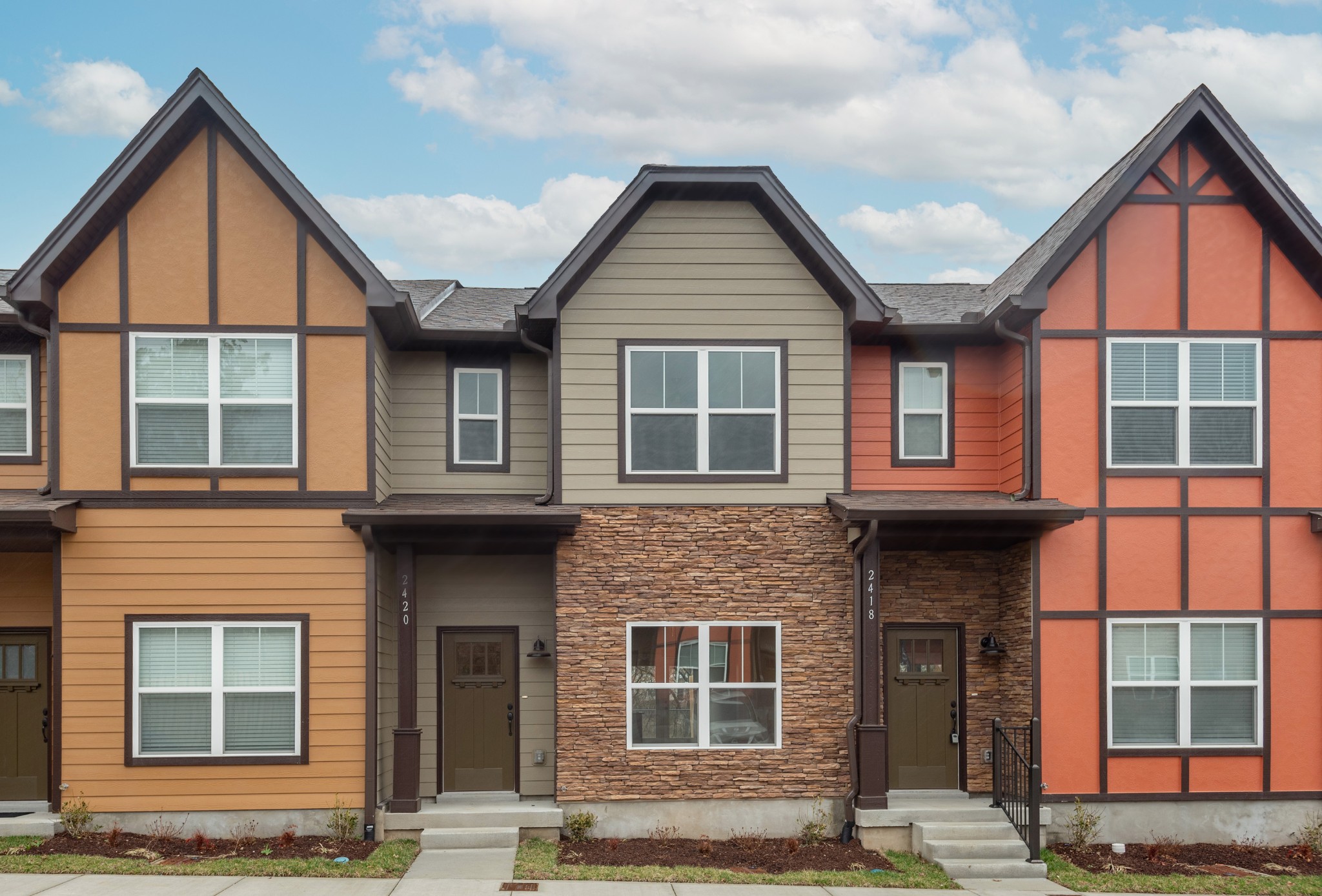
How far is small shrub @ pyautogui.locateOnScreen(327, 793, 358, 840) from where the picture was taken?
1103 centimetres

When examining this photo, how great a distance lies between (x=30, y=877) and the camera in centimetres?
946

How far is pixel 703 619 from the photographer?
1182cm

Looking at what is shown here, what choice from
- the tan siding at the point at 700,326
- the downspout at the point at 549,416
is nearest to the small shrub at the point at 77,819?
the downspout at the point at 549,416

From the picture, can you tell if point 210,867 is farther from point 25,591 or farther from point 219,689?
point 25,591

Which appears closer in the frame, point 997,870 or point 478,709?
point 997,870

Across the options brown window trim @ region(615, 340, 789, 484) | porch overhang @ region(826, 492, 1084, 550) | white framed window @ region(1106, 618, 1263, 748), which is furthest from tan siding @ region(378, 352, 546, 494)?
white framed window @ region(1106, 618, 1263, 748)

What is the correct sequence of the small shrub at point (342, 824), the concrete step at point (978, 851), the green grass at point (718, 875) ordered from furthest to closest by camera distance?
the small shrub at point (342, 824) → the concrete step at point (978, 851) → the green grass at point (718, 875)

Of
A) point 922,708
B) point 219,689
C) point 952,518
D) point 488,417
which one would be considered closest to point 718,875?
point 922,708

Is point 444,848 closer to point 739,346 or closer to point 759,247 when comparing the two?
point 739,346

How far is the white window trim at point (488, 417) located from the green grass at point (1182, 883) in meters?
7.77

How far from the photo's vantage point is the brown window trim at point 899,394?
42.3ft

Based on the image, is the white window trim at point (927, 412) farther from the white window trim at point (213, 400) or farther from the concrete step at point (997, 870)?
the white window trim at point (213, 400)

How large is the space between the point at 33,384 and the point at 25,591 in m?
2.47

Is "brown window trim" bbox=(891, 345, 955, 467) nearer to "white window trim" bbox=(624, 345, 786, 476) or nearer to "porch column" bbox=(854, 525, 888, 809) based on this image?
"porch column" bbox=(854, 525, 888, 809)
